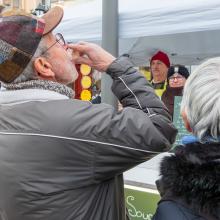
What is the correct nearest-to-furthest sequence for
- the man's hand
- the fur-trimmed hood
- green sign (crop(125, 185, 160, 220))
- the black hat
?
1. the fur-trimmed hood
2. the man's hand
3. green sign (crop(125, 185, 160, 220))
4. the black hat

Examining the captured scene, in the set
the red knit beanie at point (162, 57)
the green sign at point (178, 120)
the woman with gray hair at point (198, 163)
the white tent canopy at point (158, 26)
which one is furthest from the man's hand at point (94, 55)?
the red knit beanie at point (162, 57)

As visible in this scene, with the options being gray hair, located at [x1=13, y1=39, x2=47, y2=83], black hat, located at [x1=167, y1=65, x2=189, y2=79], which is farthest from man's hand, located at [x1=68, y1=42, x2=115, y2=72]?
black hat, located at [x1=167, y1=65, x2=189, y2=79]

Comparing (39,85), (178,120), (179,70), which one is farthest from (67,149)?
(179,70)

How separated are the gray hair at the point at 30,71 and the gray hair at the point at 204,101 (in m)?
0.50

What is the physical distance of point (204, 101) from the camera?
1.05 metres

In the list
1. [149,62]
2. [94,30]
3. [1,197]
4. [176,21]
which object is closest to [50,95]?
[1,197]

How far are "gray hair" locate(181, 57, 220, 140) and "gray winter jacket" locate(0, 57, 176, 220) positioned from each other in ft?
0.41

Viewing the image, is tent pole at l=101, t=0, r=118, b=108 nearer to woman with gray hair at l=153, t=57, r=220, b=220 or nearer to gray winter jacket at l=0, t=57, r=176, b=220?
gray winter jacket at l=0, t=57, r=176, b=220

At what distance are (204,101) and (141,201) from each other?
129cm

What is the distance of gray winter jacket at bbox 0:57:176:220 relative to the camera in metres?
1.14

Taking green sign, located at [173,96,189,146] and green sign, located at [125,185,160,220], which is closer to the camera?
green sign, located at [125,185,160,220]

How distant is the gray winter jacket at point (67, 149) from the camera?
114 cm

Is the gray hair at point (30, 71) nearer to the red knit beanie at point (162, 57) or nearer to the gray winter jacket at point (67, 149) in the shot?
the gray winter jacket at point (67, 149)

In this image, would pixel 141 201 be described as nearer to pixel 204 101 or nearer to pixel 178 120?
pixel 178 120
